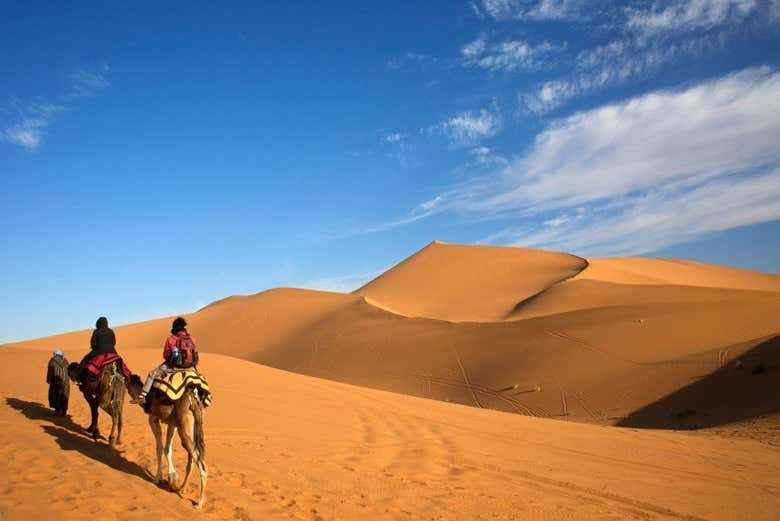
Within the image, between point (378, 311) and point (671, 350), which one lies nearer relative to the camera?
point (671, 350)

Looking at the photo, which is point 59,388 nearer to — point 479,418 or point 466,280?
point 479,418

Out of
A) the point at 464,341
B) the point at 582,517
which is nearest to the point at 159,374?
the point at 582,517

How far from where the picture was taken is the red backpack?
7442mm

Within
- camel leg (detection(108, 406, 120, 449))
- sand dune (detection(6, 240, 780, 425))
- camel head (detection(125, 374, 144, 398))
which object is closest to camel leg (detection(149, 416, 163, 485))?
camel head (detection(125, 374, 144, 398))

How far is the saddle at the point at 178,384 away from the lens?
7129mm

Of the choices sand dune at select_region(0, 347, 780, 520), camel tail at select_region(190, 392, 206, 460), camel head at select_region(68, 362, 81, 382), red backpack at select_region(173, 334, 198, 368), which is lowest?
sand dune at select_region(0, 347, 780, 520)

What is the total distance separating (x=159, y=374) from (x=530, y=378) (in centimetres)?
1783

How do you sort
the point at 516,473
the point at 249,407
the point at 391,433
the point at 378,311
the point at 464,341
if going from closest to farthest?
the point at 516,473 → the point at 391,433 → the point at 249,407 → the point at 464,341 → the point at 378,311

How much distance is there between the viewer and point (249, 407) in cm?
1391

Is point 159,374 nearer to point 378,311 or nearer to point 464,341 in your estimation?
point 464,341

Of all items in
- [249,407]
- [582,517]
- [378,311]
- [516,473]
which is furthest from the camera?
[378,311]

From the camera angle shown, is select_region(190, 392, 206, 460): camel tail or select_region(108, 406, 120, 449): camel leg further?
select_region(108, 406, 120, 449): camel leg

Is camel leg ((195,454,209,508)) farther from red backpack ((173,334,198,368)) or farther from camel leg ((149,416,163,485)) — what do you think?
red backpack ((173,334,198,368))

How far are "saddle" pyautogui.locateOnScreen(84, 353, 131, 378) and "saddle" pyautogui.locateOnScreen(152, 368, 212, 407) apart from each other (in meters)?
2.58
